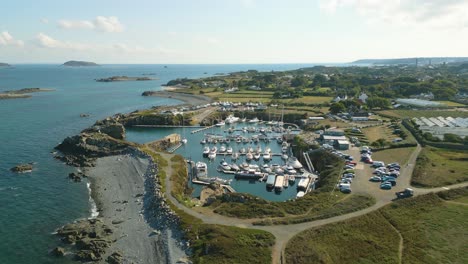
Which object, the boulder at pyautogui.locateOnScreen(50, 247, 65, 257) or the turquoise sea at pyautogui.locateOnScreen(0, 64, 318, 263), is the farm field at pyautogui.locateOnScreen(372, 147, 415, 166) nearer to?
the turquoise sea at pyautogui.locateOnScreen(0, 64, 318, 263)

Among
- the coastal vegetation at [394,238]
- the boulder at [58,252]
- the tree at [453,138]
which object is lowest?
the boulder at [58,252]

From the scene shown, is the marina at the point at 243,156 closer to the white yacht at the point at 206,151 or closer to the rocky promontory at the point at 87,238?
the white yacht at the point at 206,151

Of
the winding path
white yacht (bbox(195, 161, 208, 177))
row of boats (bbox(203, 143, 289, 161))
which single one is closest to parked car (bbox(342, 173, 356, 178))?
the winding path

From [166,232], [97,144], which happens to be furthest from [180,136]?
[166,232]

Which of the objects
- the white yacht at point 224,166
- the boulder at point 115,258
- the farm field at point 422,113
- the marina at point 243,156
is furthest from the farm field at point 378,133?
the boulder at point 115,258

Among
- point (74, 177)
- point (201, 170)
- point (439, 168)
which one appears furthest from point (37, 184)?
point (439, 168)

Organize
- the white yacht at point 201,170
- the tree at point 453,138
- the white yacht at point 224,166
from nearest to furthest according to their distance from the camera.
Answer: the white yacht at point 201,170 < the white yacht at point 224,166 < the tree at point 453,138
